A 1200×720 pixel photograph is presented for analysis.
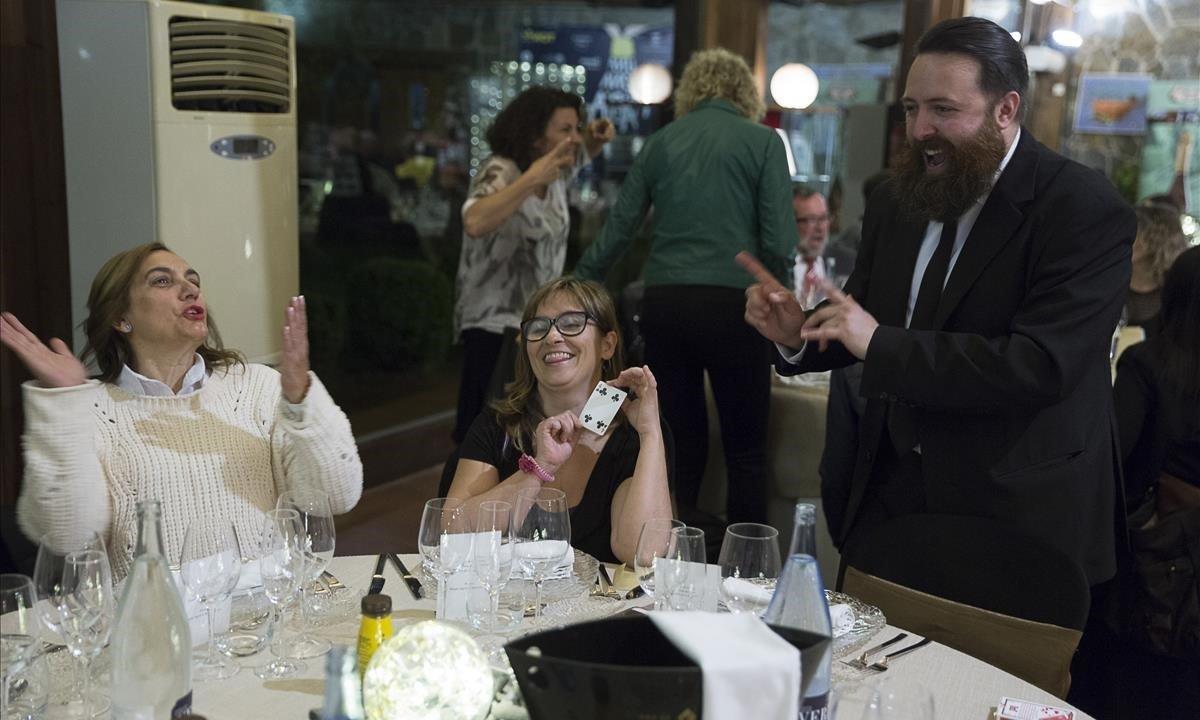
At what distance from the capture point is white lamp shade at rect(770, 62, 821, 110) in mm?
7441

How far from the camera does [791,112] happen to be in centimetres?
779

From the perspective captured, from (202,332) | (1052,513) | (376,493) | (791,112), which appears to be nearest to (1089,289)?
(1052,513)

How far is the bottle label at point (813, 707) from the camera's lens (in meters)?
1.46

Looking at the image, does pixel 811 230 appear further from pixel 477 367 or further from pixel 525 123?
pixel 477 367

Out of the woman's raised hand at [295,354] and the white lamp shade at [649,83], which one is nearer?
the woman's raised hand at [295,354]

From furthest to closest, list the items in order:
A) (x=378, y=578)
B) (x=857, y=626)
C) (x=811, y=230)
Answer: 1. (x=811, y=230)
2. (x=378, y=578)
3. (x=857, y=626)

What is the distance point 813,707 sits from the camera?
146 cm

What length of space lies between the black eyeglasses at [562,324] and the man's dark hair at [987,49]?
964 millimetres

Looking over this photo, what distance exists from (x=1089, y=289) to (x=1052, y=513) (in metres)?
0.49

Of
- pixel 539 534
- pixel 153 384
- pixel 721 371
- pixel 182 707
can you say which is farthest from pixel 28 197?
pixel 182 707

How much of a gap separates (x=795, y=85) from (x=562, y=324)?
17.2ft

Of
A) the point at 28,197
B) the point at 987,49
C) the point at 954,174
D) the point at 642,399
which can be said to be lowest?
the point at 642,399

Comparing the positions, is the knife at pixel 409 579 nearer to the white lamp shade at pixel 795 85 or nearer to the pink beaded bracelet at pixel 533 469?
the pink beaded bracelet at pixel 533 469

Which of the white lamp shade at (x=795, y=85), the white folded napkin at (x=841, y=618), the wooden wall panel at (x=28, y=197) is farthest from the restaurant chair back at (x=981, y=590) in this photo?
the white lamp shade at (x=795, y=85)
